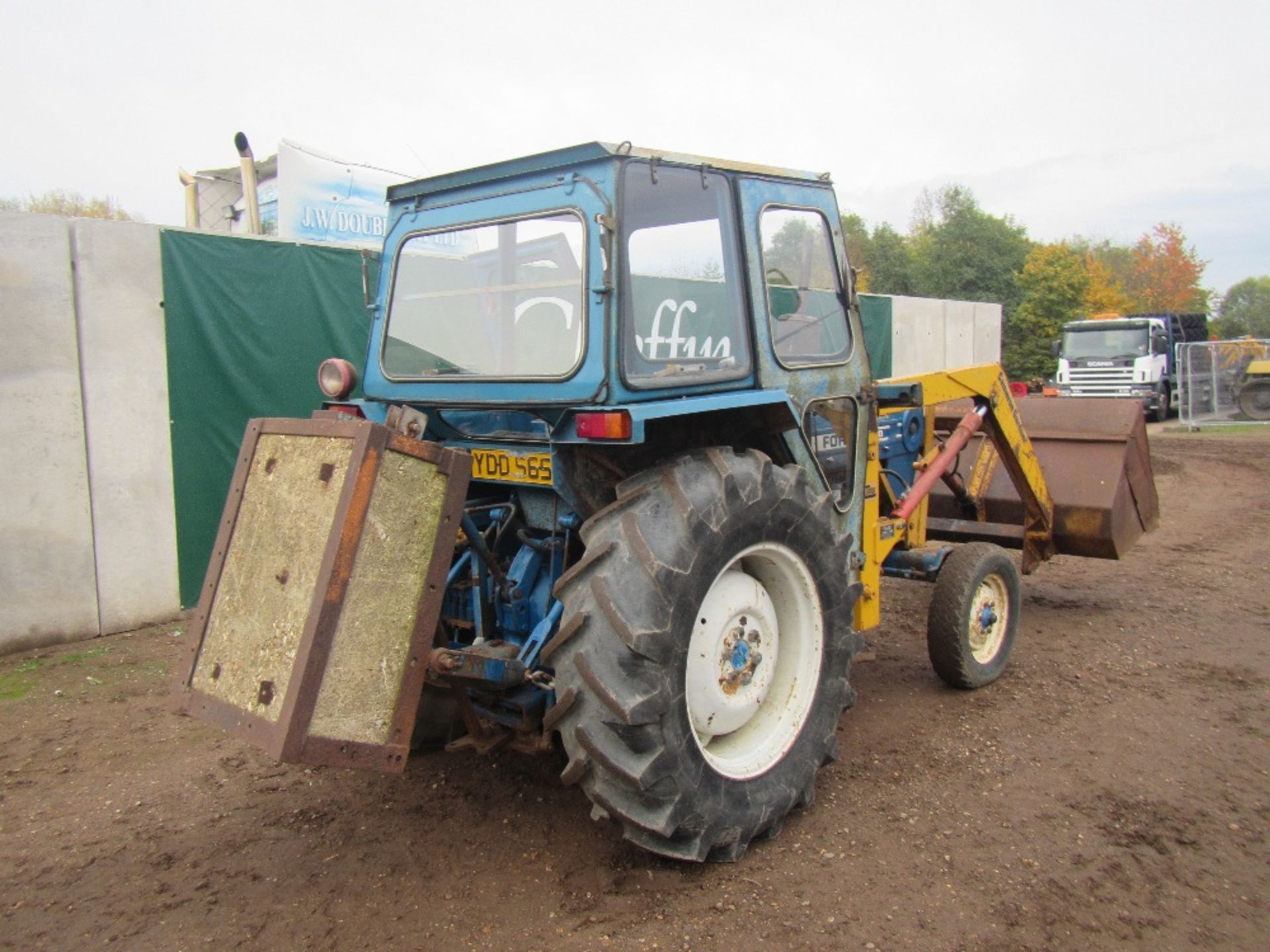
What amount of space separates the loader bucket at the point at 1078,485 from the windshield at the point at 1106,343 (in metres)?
16.5

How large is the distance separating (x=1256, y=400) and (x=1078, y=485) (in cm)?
1664

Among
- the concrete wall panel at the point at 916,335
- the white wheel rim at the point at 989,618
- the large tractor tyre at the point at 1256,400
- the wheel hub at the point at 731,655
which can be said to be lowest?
the white wheel rim at the point at 989,618

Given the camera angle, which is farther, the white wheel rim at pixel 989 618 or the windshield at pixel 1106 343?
the windshield at pixel 1106 343

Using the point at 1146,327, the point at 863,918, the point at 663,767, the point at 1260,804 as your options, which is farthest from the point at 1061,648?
the point at 1146,327

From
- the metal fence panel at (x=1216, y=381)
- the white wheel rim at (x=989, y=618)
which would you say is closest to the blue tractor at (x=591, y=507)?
the white wheel rim at (x=989, y=618)

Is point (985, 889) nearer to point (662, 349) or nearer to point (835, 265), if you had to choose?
point (662, 349)

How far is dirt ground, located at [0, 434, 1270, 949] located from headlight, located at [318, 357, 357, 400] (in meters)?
1.59

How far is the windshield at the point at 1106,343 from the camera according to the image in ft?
68.4

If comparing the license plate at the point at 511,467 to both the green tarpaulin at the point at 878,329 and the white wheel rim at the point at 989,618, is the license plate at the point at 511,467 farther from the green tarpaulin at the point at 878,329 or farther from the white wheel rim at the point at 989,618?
the green tarpaulin at the point at 878,329

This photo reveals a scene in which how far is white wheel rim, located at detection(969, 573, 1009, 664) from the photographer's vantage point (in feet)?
15.9

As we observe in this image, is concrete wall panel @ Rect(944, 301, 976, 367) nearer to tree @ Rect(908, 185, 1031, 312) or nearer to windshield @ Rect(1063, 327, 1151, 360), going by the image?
windshield @ Rect(1063, 327, 1151, 360)

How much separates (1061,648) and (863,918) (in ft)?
10.3

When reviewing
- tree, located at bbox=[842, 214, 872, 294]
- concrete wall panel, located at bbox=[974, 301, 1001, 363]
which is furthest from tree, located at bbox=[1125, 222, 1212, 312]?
concrete wall panel, located at bbox=[974, 301, 1001, 363]

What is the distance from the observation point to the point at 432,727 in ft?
12.6
